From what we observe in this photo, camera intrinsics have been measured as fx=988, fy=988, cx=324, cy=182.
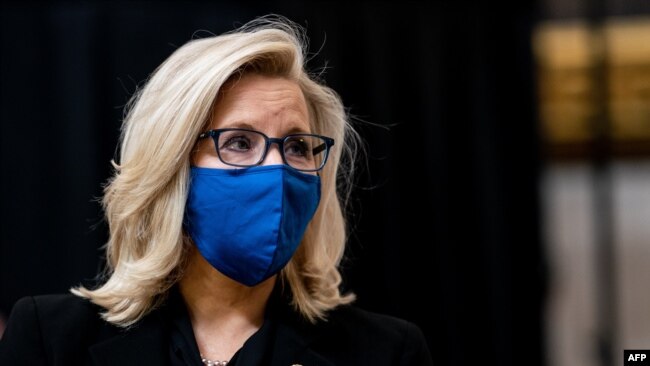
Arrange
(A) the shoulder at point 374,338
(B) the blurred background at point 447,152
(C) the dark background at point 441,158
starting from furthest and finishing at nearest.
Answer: (C) the dark background at point 441,158
(B) the blurred background at point 447,152
(A) the shoulder at point 374,338

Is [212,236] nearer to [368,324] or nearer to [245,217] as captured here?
[245,217]

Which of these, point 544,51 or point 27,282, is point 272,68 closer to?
point 27,282

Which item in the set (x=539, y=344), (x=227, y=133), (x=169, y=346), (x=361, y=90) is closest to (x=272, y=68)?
(x=227, y=133)

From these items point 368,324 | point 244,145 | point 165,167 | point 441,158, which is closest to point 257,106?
point 244,145

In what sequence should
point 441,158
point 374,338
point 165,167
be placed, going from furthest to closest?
point 441,158, point 374,338, point 165,167

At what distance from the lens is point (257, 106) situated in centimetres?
192

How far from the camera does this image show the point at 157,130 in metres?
1.90

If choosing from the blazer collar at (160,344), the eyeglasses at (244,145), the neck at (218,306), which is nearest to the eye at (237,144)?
the eyeglasses at (244,145)

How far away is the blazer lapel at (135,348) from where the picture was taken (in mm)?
1878

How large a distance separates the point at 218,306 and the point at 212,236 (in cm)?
16

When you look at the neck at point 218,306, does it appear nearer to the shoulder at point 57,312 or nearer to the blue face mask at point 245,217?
the blue face mask at point 245,217

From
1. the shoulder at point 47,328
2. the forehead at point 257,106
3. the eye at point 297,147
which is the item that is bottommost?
the shoulder at point 47,328

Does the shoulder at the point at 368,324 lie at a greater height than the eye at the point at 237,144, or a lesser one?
lesser

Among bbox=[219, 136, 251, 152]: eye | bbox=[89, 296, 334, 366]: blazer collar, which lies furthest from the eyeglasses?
bbox=[89, 296, 334, 366]: blazer collar
